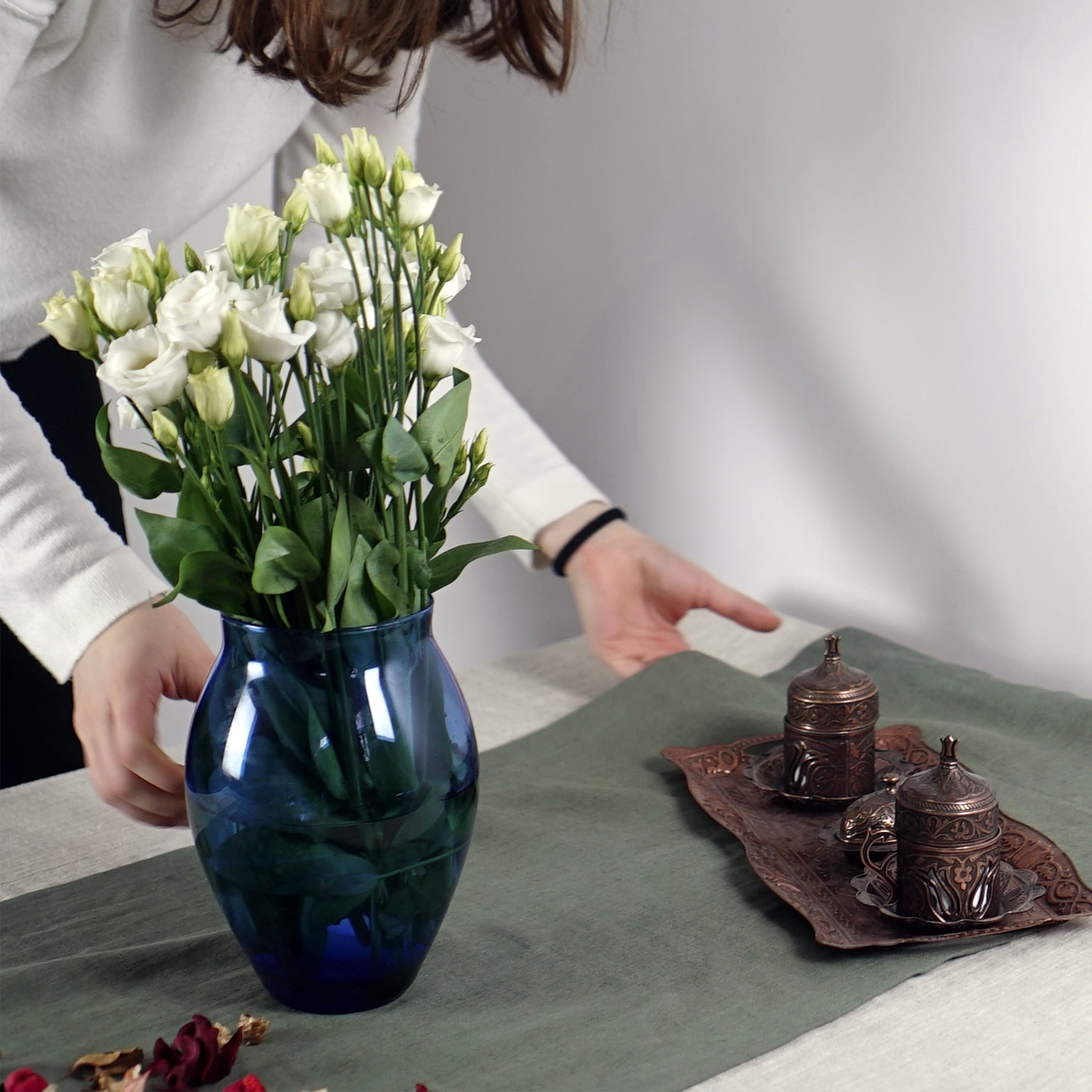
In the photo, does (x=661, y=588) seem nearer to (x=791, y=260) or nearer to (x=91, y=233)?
(x=791, y=260)

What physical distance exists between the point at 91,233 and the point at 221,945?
1.89 feet

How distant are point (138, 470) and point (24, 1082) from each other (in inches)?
11.3

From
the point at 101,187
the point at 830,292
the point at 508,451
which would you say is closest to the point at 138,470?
the point at 101,187

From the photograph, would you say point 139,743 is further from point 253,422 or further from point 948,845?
point 948,845

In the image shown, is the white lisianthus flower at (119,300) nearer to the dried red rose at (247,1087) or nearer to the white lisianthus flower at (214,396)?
the white lisianthus flower at (214,396)

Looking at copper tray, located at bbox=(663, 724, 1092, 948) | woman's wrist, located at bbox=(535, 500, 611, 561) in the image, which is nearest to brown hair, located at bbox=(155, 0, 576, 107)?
woman's wrist, located at bbox=(535, 500, 611, 561)

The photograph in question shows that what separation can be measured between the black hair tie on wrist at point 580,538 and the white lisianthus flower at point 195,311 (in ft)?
2.17

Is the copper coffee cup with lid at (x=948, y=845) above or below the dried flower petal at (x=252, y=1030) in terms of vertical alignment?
above

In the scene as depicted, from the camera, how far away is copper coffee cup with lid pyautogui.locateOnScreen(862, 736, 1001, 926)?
72 centimetres

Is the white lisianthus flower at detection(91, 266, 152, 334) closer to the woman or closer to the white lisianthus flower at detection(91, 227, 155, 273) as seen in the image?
the white lisianthus flower at detection(91, 227, 155, 273)

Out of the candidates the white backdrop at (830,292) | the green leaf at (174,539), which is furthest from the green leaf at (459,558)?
the white backdrop at (830,292)

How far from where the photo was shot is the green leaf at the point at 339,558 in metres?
Answer: 0.61

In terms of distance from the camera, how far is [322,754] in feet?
2.06

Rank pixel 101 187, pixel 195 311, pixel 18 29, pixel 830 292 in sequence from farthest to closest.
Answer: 1. pixel 830 292
2. pixel 101 187
3. pixel 18 29
4. pixel 195 311
